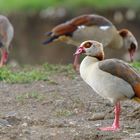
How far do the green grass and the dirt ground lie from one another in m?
8.78

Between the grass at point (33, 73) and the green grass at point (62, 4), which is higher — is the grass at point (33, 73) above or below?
above

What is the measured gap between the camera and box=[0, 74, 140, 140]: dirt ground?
759cm

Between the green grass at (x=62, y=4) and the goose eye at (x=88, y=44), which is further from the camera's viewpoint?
the green grass at (x=62, y=4)

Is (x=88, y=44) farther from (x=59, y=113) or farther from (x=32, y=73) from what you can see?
(x=32, y=73)

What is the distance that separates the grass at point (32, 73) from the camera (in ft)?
34.9

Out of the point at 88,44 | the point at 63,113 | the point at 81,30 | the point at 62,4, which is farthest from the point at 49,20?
the point at 88,44

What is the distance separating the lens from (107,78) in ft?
26.0

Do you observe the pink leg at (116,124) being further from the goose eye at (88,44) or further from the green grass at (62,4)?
the green grass at (62,4)

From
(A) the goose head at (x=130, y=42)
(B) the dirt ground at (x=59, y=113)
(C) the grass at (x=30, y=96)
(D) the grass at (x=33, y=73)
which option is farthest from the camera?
(A) the goose head at (x=130, y=42)

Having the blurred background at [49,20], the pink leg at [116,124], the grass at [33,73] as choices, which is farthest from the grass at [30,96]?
the blurred background at [49,20]

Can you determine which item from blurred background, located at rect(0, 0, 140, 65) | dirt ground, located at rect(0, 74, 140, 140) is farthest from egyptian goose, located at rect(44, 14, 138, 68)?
blurred background, located at rect(0, 0, 140, 65)

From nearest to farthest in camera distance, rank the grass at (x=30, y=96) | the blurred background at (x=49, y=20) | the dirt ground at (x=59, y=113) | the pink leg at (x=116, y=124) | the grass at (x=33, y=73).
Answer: the dirt ground at (x=59, y=113) < the pink leg at (x=116, y=124) < the grass at (x=30, y=96) < the grass at (x=33, y=73) < the blurred background at (x=49, y=20)

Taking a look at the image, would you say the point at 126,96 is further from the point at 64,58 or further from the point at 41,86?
the point at 64,58

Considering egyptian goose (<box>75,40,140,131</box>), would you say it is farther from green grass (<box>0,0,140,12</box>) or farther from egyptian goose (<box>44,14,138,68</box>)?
green grass (<box>0,0,140,12</box>)
